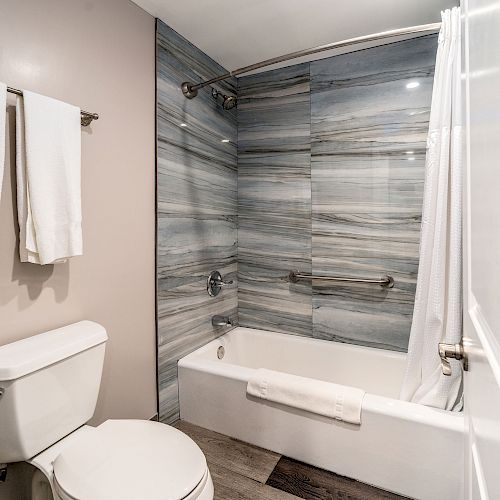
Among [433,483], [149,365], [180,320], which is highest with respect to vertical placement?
[180,320]

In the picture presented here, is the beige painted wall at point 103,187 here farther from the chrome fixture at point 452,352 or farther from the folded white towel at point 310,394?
the chrome fixture at point 452,352

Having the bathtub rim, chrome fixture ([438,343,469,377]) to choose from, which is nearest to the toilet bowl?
the bathtub rim

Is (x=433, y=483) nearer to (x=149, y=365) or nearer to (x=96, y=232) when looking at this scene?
(x=149, y=365)

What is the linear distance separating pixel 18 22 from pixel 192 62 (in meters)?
1.10

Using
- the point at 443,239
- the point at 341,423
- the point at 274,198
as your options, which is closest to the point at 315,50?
the point at 274,198

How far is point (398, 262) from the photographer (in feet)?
7.31

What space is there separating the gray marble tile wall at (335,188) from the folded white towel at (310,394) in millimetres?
750

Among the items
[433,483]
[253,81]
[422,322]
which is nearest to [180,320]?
[422,322]

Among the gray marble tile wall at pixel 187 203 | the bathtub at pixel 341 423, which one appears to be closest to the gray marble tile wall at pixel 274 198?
the gray marble tile wall at pixel 187 203

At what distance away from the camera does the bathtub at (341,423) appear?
4.90ft

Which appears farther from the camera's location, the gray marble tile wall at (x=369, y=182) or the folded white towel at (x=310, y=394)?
the gray marble tile wall at (x=369, y=182)

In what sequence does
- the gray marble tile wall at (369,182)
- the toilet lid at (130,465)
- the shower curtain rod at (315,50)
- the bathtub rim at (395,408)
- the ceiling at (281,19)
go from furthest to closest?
the gray marble tile wall at (369,182) → the ceiling at (281,19) → the shower curtain rod at (315,50) → the bathtub rim at (395,408) → the toilet lid at (130,465)

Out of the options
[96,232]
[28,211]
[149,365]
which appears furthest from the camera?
[149,365]

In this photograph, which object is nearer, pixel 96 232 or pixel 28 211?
pixel 28 211
